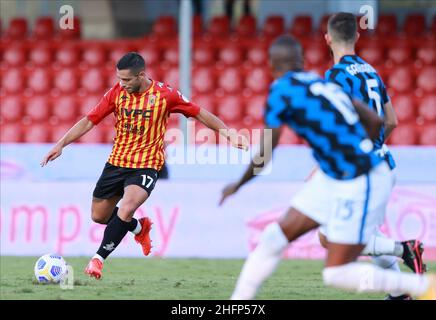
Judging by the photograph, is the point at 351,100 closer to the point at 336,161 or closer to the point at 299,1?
the point at 336,161

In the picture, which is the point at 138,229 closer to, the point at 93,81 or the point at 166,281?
the point at 166,281

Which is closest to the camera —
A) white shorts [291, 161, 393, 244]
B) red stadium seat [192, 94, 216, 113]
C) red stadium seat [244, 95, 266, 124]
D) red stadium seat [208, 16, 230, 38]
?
white shorts [291, 161, 393, 244]

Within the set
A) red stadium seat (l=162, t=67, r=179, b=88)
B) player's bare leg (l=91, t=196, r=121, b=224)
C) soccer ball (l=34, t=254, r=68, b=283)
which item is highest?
red stadium seat (l=162, t=67, r=179, b=88)

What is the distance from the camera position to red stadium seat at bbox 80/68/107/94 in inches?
581

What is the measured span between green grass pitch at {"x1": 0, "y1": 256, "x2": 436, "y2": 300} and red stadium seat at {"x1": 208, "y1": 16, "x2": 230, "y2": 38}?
264 inches

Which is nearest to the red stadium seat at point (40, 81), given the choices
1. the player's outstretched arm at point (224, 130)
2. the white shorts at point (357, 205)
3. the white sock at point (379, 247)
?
the player's outstretched arm at point (224, 130)

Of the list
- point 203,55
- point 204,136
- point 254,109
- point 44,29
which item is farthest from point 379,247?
point 44,29

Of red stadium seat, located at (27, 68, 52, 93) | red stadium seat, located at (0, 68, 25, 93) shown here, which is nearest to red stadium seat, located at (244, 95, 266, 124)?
red stadium seat, located at (27, 68, 52, 93)

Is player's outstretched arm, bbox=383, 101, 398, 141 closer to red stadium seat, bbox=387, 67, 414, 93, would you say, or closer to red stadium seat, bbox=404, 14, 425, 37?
red stadium seat, bbox=387, 67, 414, 93

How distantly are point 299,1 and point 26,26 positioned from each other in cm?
483

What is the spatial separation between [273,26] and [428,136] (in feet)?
11.2

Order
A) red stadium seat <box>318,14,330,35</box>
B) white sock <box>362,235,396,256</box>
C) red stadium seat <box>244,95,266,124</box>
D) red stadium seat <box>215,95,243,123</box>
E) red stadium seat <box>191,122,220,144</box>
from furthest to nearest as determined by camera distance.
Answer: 1. red stadium seat <box>318,14,330,35</box>
2. red stadium seat <box>215,95,243,123</box>
3. red stadium seat <box>244,95,266,124</box>
4. red stadium seat <box>191,122,220,144</box>
5. white sock <box>362,235,396,256</box>
